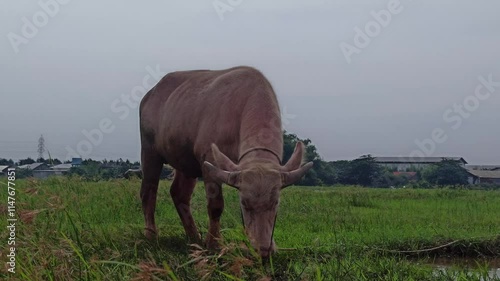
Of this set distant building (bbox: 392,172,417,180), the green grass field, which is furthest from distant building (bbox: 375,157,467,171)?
the green grass field

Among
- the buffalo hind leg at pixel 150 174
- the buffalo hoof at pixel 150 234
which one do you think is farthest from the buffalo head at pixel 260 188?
the buffalo hind leg at pixel 150 174

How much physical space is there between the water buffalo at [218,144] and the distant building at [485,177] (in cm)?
2189

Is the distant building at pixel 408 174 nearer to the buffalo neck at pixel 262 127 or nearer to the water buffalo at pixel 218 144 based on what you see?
the water buffalo at pixel 218 144

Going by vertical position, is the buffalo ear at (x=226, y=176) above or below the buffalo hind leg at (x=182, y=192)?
above

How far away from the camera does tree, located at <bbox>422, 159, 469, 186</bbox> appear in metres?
24.1

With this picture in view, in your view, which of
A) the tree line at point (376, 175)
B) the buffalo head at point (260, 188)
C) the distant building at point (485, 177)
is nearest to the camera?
the buffalo head at point (260, 188)

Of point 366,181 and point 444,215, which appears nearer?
point 444,215

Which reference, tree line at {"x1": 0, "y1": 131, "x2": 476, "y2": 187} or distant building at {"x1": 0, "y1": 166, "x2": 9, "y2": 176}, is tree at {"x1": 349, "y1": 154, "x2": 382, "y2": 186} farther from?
distant building at {"x1": 0, "y1": 166, "x2": 9, "y2": 176}

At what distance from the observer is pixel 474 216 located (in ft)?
32.1

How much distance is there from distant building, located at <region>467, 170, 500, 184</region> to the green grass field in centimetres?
1571

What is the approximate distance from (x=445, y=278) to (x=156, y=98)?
14.0 ft

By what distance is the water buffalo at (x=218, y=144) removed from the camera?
4.29 meters

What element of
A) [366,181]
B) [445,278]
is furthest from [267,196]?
[366,181]

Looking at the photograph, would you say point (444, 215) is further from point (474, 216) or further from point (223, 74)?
point (223, 74)
